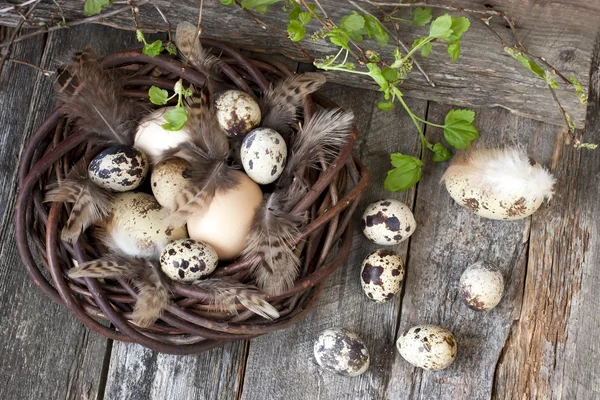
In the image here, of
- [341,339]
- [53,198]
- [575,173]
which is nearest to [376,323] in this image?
[341,339]

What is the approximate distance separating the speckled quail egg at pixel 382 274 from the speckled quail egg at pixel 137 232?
1.14 feet

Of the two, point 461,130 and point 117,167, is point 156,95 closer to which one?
point 117,167

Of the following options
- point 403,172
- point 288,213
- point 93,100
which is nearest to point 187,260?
point 288,213

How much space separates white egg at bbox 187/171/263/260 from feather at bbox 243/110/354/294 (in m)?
0.02

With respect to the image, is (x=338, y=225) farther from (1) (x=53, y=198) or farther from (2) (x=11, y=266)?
(2) (x=11, y=266)

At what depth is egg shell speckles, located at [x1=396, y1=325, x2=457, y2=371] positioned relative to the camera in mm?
1272

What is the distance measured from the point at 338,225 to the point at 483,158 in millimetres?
306

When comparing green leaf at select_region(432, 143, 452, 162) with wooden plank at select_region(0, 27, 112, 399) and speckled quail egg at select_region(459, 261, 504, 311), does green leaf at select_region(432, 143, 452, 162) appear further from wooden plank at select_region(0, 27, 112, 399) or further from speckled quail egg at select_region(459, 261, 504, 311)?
wooden plank at select_region(0, 27, 112, 399)

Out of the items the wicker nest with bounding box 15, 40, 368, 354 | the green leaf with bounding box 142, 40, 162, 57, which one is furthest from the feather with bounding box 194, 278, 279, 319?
the green leaf with bounding box 142, 40, 162, 57

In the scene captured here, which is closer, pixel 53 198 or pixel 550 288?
pixel 53 198

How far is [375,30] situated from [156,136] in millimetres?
411

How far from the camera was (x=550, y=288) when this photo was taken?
140 centimetres

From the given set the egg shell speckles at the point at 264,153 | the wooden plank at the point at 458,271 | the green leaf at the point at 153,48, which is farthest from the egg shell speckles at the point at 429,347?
the green leaf at the point at 153,48

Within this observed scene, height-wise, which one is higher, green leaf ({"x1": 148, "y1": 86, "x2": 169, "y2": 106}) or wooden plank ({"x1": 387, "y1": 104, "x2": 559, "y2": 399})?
green leaf ({"x1": 148, "y1": 86, "x2": 169, "y2": 106})
